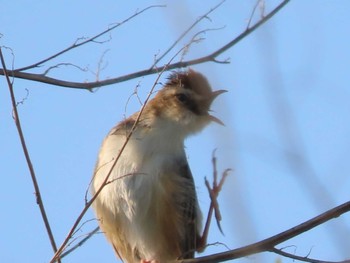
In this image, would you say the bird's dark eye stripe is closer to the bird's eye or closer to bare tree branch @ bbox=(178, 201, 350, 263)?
the bird's eye

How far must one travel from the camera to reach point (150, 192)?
453cm

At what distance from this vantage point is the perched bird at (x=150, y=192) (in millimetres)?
4547

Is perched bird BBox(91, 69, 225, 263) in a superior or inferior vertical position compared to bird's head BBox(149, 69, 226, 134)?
inferior

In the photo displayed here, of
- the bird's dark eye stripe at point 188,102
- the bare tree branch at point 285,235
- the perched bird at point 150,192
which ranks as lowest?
the bare tree branch at point 285,235

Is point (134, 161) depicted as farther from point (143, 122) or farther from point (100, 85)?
point (100, 85)

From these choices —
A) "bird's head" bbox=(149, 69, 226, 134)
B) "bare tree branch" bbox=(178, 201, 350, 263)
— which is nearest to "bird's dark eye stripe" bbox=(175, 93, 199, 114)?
"bird's head" bbox=(149, 69, 226, 134)

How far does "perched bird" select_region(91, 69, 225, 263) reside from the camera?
4547 mm

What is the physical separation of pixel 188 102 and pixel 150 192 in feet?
2.30

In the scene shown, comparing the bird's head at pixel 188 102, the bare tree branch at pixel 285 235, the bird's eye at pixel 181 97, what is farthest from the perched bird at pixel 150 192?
the bare tree branch at pixel 285 235

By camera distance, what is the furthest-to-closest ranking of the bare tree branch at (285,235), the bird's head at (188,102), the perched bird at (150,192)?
the bird's head at (188,102)
the perched bird at (150,192)
the bare tree branch at (285,235)

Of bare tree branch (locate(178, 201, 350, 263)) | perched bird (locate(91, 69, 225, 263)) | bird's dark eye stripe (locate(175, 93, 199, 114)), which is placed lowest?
bare tree branch (locate(178, 201, 350, 263))

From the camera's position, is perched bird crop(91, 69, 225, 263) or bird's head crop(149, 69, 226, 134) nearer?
perched bird crop(91, 69, 225, 263)

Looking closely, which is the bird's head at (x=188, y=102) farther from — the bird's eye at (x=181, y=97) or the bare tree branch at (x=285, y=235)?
the bare tree branch at (x=285, y=235)

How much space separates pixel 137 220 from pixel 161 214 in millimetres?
139
